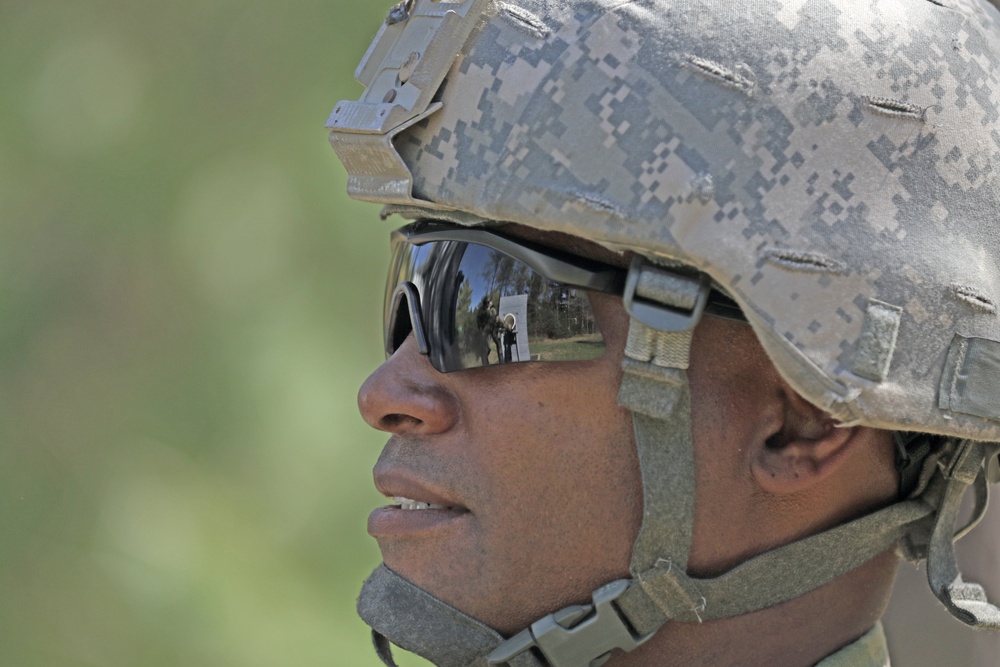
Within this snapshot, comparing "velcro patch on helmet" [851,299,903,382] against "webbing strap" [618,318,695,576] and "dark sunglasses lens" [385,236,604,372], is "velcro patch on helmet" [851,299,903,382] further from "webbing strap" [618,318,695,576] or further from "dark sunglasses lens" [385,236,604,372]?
"dark sunglasses lens" [385,236,604,372]

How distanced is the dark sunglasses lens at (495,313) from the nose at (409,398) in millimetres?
54

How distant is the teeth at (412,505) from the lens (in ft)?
7.34

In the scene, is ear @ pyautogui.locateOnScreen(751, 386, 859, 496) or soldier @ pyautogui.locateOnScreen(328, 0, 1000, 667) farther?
ear @ pyautogui.locateOnScreen(751, 386, 859, 496)

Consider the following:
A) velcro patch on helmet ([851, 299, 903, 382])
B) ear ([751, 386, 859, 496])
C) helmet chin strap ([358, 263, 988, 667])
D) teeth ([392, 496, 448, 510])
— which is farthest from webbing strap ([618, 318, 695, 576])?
teeth ([392, 496, 448, 510])

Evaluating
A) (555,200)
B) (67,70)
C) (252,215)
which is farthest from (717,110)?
(67,70)

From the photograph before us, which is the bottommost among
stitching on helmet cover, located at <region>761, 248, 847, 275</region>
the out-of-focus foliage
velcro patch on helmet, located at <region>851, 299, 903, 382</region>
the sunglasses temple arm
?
the out-of-focus foliage

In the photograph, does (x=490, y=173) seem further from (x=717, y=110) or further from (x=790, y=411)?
(x=790, y=411)

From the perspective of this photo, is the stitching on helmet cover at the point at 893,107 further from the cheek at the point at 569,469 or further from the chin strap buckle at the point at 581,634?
the chin strap buckle at the point at 581,634

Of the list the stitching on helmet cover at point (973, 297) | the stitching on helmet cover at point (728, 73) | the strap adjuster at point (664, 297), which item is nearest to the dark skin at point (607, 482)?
the strap adjuster at point (664, 297)

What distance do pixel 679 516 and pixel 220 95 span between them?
11.1ft

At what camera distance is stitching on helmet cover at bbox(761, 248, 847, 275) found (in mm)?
1918

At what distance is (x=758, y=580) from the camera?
6.94ft

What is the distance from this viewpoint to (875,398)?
1.92 m

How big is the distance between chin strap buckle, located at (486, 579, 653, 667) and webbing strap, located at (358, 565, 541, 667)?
3 cm
